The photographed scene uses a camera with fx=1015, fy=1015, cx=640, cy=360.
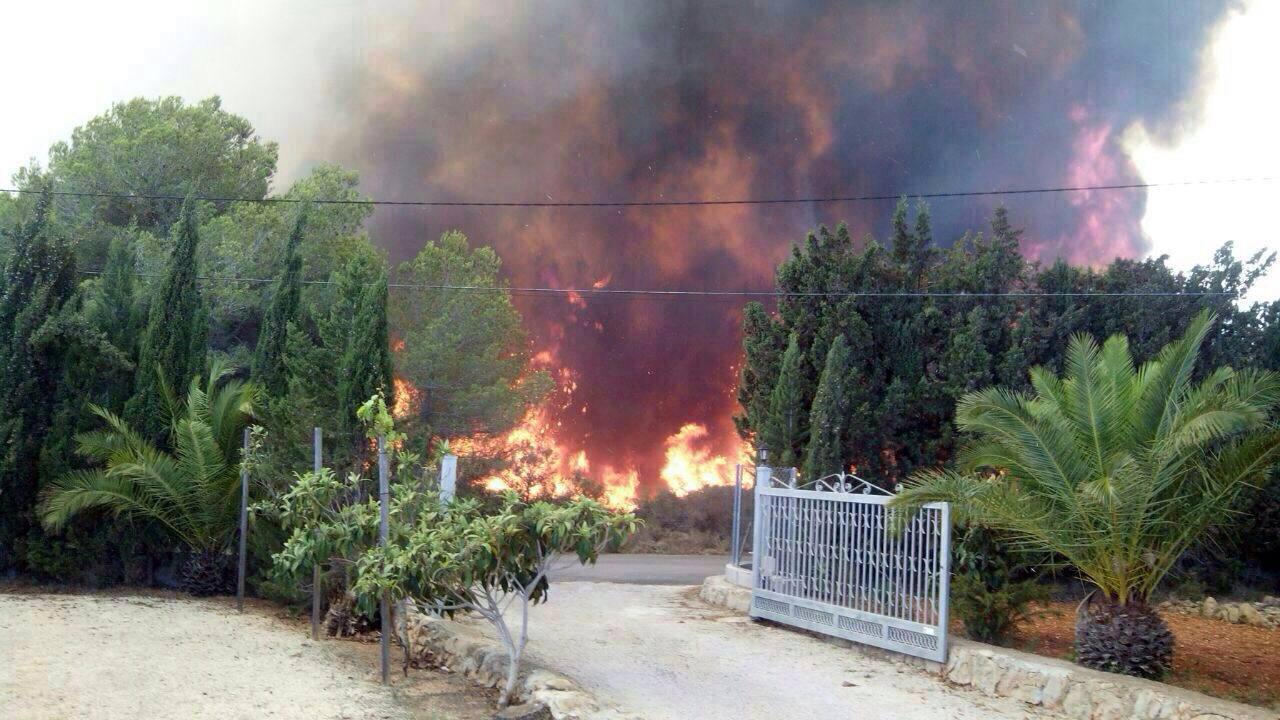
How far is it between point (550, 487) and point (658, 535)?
3.56 meters

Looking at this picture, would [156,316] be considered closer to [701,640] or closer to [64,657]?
[64,657]

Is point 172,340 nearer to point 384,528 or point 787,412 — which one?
point 384,528

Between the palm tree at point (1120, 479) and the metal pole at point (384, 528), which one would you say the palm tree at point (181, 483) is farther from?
the palm tree at point (1120, 479)

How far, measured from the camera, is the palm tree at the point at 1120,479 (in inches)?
394

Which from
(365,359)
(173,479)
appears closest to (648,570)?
(365,359)

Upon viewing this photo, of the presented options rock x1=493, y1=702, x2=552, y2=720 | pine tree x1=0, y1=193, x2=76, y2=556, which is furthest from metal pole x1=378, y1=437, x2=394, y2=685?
pine tree x1=0, y1=193, x2=76, y2=556

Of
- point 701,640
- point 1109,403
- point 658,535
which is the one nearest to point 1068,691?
point 1109,403

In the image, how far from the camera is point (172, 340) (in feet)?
53.6

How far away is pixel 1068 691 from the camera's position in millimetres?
9250

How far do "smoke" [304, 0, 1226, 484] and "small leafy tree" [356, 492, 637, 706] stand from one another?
28.3 metres

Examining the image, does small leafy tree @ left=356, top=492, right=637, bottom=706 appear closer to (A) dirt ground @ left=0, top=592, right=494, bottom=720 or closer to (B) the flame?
(A) dirt ground @ left=0, top=592, right=494, bottom=720

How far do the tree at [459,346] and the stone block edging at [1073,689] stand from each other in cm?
1584

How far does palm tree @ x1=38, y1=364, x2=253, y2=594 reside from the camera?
14.9 m

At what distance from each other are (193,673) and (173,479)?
246 inches
